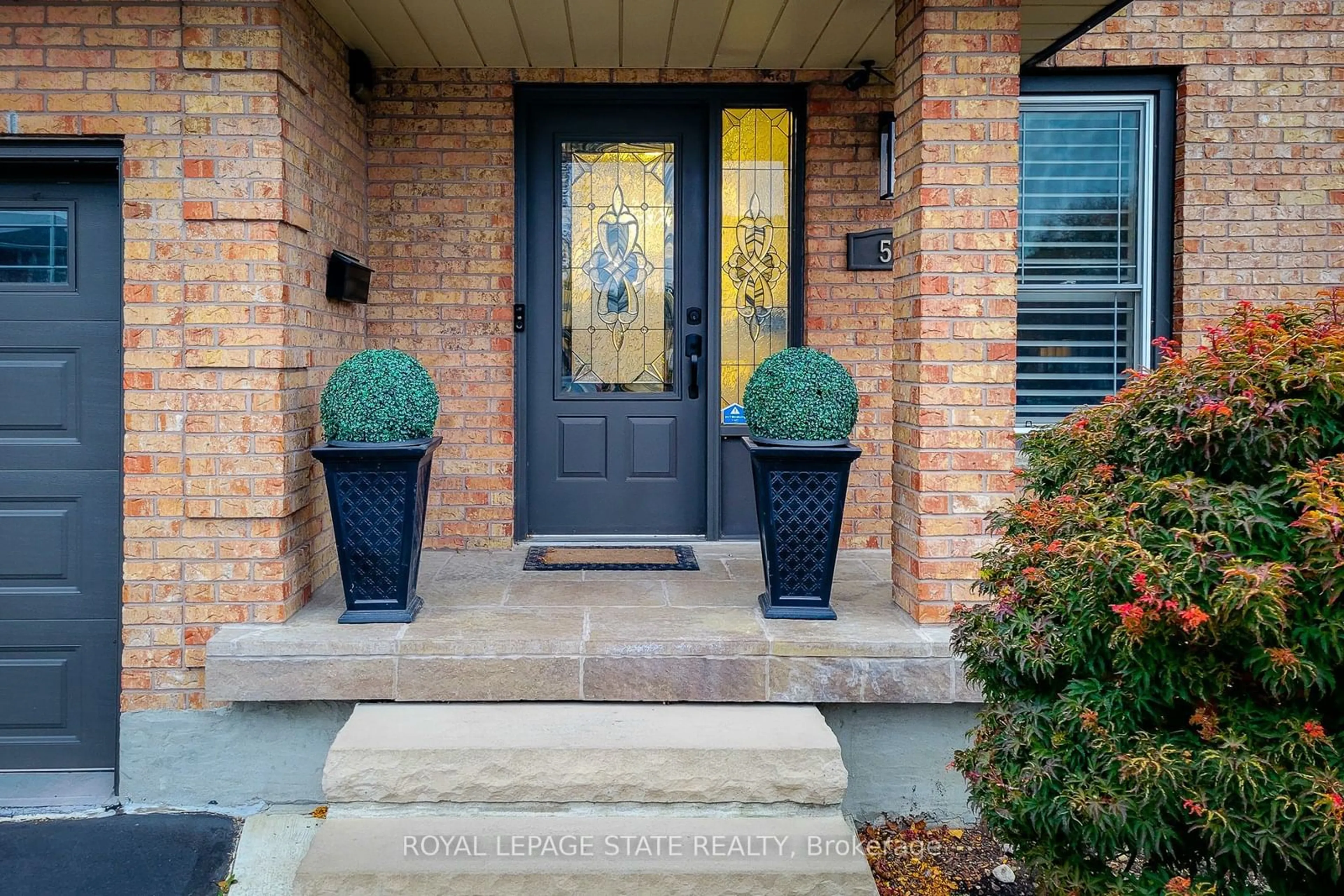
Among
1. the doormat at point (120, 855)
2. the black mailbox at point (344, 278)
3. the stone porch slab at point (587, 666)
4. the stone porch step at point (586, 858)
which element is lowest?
the doormat at point (120, 855)

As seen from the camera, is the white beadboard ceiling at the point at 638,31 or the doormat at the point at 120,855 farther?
the white beadboard ceiling at the point at 638,31

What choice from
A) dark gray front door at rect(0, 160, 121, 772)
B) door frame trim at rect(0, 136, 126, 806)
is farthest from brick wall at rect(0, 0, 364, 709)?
dark gray front door at rect(0, 160, 121, 772)

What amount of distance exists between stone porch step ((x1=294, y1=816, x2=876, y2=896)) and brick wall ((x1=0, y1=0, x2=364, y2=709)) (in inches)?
43.5

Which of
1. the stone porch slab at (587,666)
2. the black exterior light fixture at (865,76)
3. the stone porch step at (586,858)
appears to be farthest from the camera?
the black exterior light fixture at (865,76)

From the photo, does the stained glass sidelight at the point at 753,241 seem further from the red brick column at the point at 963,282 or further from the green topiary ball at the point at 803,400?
the red brick column at the point at 963,282

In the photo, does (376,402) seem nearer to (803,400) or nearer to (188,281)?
(188,281)

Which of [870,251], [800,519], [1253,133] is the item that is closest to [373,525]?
[800,519]

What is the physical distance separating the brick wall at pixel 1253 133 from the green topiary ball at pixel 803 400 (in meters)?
2.05

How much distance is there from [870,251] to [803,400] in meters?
1.63

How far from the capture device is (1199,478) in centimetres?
203

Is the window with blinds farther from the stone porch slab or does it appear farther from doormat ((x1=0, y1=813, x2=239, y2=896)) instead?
doormat ((x1=0, y1=813, x2=239, y2=896))

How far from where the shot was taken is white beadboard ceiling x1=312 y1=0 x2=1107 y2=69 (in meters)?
4.04

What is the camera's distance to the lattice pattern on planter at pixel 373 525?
3.51 meters

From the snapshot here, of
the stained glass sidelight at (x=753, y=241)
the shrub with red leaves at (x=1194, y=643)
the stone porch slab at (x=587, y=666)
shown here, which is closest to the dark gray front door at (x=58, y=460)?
the stone porch slab at (x=587, y=666)
